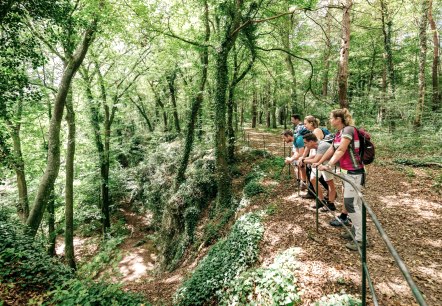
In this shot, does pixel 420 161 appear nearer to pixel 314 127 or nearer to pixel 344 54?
pixel 344 54

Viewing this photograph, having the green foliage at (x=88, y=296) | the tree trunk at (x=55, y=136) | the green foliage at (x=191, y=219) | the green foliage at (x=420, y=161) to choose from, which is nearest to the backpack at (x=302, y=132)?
the green foliage at (x=88, y=296)

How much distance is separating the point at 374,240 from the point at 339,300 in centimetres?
210

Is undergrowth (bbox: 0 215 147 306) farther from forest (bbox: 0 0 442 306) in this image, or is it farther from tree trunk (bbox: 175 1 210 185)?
tree trunk (bbox: 175 1 210 185)

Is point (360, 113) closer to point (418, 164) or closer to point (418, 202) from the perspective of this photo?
point (418, 164)

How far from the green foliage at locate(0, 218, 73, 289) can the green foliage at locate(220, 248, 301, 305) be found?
13.6 ft

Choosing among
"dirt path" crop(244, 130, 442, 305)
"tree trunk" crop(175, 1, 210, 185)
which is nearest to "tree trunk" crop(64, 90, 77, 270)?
"tree trunk" crop(175, 1, 210, 185)

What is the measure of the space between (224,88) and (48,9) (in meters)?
5.44

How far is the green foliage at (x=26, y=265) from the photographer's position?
538cm

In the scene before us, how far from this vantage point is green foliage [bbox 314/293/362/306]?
320cm

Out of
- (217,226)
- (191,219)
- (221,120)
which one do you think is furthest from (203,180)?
(221,120)

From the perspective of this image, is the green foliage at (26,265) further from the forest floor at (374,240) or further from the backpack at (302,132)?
the backpack at (302,132)

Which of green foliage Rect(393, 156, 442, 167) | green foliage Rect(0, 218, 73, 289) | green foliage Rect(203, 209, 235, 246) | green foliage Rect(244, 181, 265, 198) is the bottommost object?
green foliage Rect(203, 209, 235, 246)

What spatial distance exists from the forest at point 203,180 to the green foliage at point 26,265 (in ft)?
0.11

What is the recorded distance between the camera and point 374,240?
4816mm
